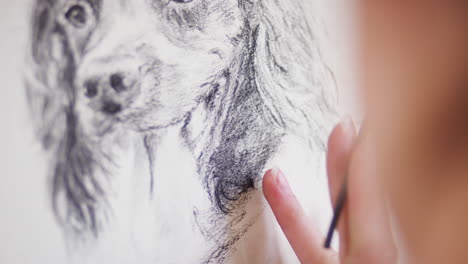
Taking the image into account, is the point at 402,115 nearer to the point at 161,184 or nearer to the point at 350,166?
the point at 350,166

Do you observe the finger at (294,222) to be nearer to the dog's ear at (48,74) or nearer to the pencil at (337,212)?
the pencil at (337,212)

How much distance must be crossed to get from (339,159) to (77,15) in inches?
14.4

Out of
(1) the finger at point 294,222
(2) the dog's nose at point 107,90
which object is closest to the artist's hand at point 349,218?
(1) the finger at point 294,222

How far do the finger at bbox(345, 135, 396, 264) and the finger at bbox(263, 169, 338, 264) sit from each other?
0.04m

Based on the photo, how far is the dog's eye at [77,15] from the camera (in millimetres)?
293

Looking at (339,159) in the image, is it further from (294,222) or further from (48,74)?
(48,74)

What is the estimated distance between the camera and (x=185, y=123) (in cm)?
36

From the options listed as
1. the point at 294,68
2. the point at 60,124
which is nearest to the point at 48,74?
the point at 60,124

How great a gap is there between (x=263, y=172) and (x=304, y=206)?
0.09 metres

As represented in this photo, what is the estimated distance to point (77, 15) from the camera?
0.97ft

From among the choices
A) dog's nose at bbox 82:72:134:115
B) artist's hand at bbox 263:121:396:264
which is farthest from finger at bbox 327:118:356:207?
dog's nose at bbox 82:72:134:115

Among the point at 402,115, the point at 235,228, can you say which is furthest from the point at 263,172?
the point at 402,115

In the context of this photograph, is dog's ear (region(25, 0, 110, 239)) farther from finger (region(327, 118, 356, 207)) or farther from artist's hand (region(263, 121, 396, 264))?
finger (region(327, 118, 356, 207))

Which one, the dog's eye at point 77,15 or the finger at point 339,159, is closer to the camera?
the dog's eye at point 77,15
